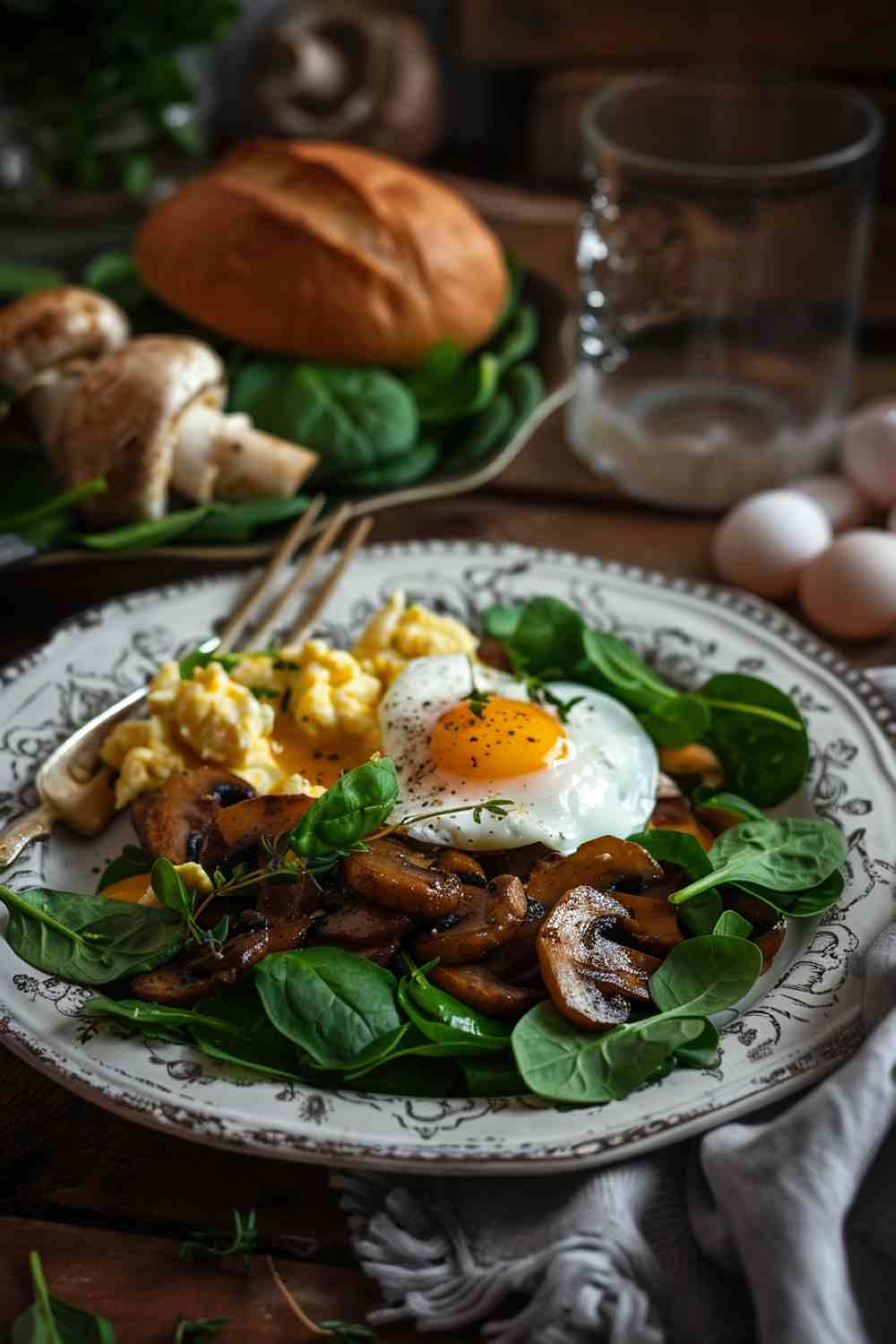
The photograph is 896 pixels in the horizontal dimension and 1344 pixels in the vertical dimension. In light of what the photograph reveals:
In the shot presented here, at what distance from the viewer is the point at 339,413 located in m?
2.95

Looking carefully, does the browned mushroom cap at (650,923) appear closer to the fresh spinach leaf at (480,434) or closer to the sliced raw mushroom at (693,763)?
the sliced raw mushroom at (693,763)

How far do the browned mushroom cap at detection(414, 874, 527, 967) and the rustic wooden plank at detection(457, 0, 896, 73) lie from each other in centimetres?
319

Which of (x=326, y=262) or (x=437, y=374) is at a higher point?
(x=326, y=262)

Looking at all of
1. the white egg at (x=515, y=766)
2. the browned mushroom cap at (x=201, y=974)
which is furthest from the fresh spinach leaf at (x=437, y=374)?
the browned mushroom cap at (x=201, y=974)

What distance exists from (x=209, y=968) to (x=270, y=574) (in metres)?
0.94

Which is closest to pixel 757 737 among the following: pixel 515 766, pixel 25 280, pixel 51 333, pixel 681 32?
pixel 515 766

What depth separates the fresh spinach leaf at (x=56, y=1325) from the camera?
4.81ft

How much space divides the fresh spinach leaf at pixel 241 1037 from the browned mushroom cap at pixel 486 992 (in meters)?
0.20

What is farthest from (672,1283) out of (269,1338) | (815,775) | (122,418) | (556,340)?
(556,340)

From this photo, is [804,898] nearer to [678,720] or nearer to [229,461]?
[678,720]

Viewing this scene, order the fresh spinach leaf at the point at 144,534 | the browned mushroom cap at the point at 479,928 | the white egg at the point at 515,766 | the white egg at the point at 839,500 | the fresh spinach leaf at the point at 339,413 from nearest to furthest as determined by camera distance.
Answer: the browned mushroom cap at the point at 479,928 → the white egg at the point at 515,766 → the fresh spinach leaf at the point at 144,534 → the fresh spinach leaf at the point at 339,413 → the white egg at the point at 839,500

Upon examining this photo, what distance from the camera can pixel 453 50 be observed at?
4.70 m

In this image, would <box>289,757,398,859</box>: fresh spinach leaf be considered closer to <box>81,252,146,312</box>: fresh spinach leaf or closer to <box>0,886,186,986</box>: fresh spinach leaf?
<box>0,886,186,986</box>: fresh spinach leaf

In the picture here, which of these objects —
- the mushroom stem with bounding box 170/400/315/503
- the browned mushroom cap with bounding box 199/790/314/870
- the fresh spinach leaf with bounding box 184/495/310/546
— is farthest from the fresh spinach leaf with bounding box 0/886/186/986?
the mushroom stem with bounding box 170/400/315/503
